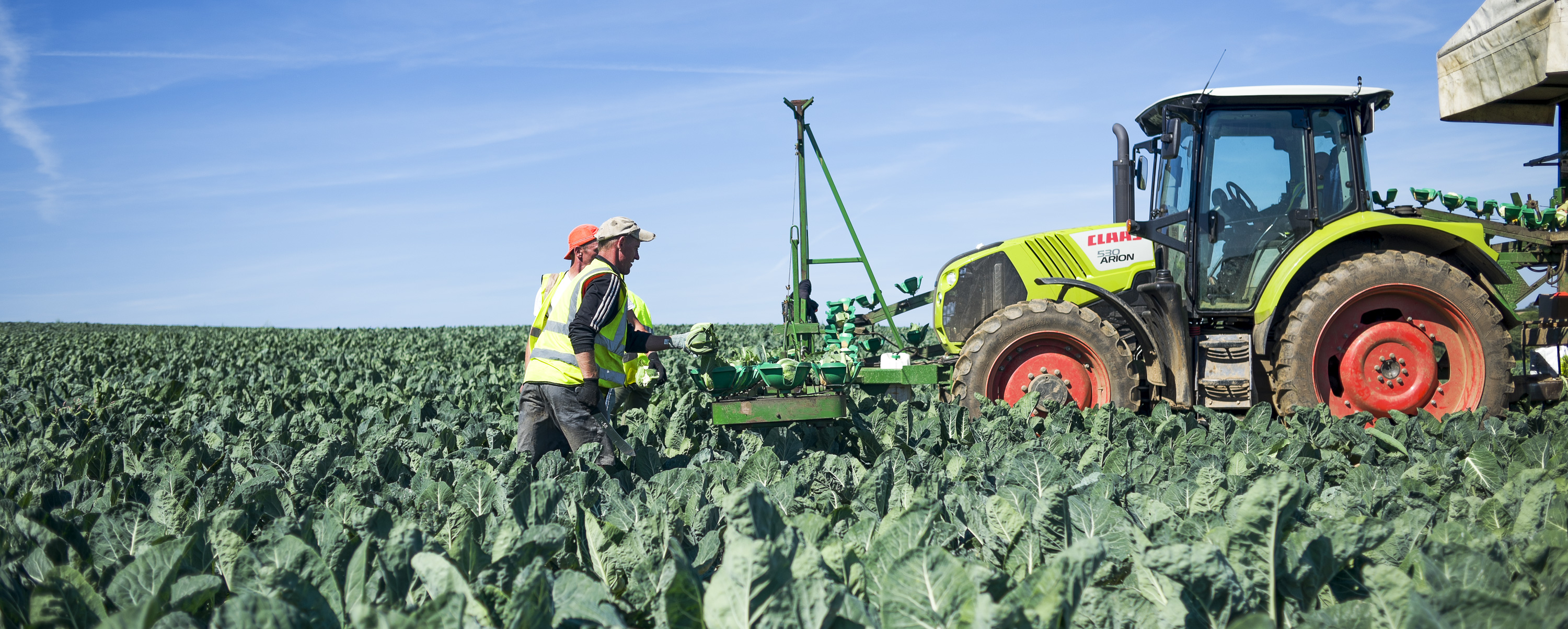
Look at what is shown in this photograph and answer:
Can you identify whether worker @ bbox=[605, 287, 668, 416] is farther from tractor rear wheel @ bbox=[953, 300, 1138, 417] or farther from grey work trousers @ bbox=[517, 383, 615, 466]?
tractor rear wheel @ bbox=[953, 300, 1138, 417]

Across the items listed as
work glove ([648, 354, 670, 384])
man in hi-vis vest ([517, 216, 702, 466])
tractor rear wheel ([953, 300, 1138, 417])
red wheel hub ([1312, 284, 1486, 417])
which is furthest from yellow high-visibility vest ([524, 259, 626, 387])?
Result: red wheel hub ([1312, 284, 1486, 417])

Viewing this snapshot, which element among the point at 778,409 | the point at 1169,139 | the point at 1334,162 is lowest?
the point at 778,409

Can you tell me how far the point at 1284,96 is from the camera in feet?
20.4

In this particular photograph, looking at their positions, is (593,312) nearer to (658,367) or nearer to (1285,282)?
(658,367)

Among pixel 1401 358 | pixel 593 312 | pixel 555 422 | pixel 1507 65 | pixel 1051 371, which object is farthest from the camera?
pixel 1507 65

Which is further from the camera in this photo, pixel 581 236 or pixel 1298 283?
pixel 1298 283

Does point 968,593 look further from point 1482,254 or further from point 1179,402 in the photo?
point 1482,254

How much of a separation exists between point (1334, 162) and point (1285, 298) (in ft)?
3.50

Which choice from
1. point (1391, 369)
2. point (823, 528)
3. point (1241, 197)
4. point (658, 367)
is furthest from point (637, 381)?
point (1391, 369)

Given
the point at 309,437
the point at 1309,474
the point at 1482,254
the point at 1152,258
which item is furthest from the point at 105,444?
the point at 1482,254

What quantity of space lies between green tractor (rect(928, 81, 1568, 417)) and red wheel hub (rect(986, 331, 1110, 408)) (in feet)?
0.04

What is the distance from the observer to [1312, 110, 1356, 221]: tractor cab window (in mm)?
6293

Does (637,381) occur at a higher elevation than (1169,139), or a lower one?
lower

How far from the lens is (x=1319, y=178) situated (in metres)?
6.29
